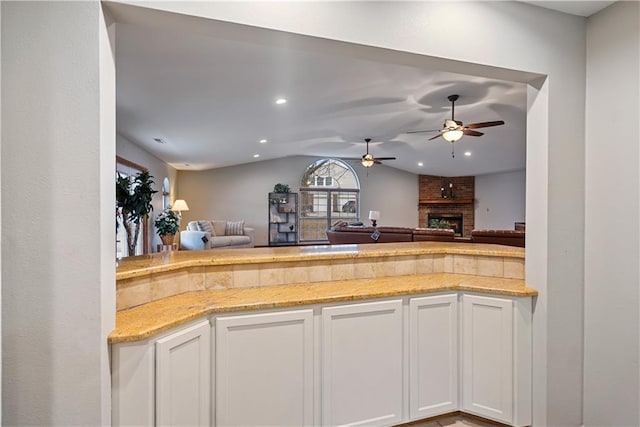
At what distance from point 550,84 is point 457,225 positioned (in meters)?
9.05

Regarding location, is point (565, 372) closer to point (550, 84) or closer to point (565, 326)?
point (565, 326)

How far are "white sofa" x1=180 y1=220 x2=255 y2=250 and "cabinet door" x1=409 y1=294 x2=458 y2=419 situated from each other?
6181 mm

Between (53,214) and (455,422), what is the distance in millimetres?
2291

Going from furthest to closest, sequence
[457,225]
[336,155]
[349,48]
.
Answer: [457,225], [336,155], [349,48]

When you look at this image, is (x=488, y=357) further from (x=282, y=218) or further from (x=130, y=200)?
(x=282, y=218)

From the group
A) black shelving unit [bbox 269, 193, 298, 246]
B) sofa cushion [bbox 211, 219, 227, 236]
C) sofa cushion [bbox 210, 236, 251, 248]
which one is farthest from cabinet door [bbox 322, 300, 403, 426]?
black shelving unit [bbox 269, 193, 298, 246]

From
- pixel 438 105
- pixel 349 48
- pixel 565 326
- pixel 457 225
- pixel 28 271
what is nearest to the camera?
pixel 28 271

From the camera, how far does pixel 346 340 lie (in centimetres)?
181

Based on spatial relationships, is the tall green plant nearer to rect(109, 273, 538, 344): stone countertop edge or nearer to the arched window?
rect(109, 273, 538, 344): stone countertop edge

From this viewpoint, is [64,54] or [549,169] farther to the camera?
[549,169]

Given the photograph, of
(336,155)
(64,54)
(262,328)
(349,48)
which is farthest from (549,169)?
(336,155)

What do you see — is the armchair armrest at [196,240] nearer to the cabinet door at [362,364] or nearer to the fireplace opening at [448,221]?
the cabinet door at [362,364]

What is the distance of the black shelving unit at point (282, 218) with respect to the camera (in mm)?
9547

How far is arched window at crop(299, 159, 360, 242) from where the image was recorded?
9.93 meters
